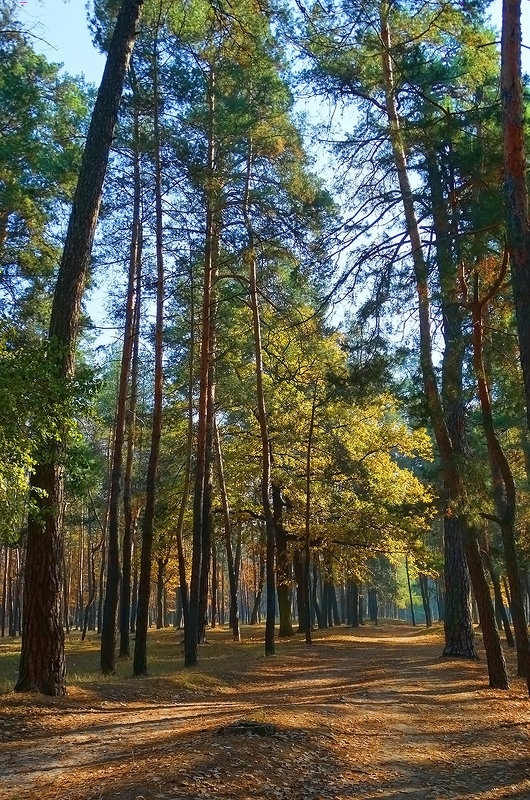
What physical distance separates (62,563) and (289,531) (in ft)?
51.8

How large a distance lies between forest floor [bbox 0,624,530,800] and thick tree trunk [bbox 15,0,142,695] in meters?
0.54

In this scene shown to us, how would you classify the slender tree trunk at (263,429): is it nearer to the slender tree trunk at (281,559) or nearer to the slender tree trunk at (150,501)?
the slender tree trunk at (150,501)

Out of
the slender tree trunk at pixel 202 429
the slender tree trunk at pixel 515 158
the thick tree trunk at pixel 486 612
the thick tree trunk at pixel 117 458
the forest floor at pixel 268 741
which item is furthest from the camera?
the thick tree trunk at pixel 117 458

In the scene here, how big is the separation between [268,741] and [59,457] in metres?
4.07

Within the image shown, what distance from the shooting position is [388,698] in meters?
10.9

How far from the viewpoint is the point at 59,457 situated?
309 inches

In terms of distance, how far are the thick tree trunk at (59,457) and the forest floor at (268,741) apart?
543mm

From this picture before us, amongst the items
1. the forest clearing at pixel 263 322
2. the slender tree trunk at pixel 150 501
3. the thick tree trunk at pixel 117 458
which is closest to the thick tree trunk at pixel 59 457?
the forest clearing at pixel 263 322

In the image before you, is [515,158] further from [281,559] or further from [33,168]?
[281,559]

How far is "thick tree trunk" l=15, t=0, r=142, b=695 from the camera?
852 centimetres

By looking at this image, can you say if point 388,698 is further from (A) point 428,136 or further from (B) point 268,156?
(B) point 268,156

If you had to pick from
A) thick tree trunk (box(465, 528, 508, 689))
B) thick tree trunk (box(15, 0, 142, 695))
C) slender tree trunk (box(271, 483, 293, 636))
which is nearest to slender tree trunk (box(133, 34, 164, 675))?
thick tree trunk (box(15, 0, 142, 695))

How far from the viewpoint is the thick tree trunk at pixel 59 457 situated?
8516 millimetres

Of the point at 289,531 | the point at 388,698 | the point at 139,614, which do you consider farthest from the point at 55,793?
the point at 289,531
